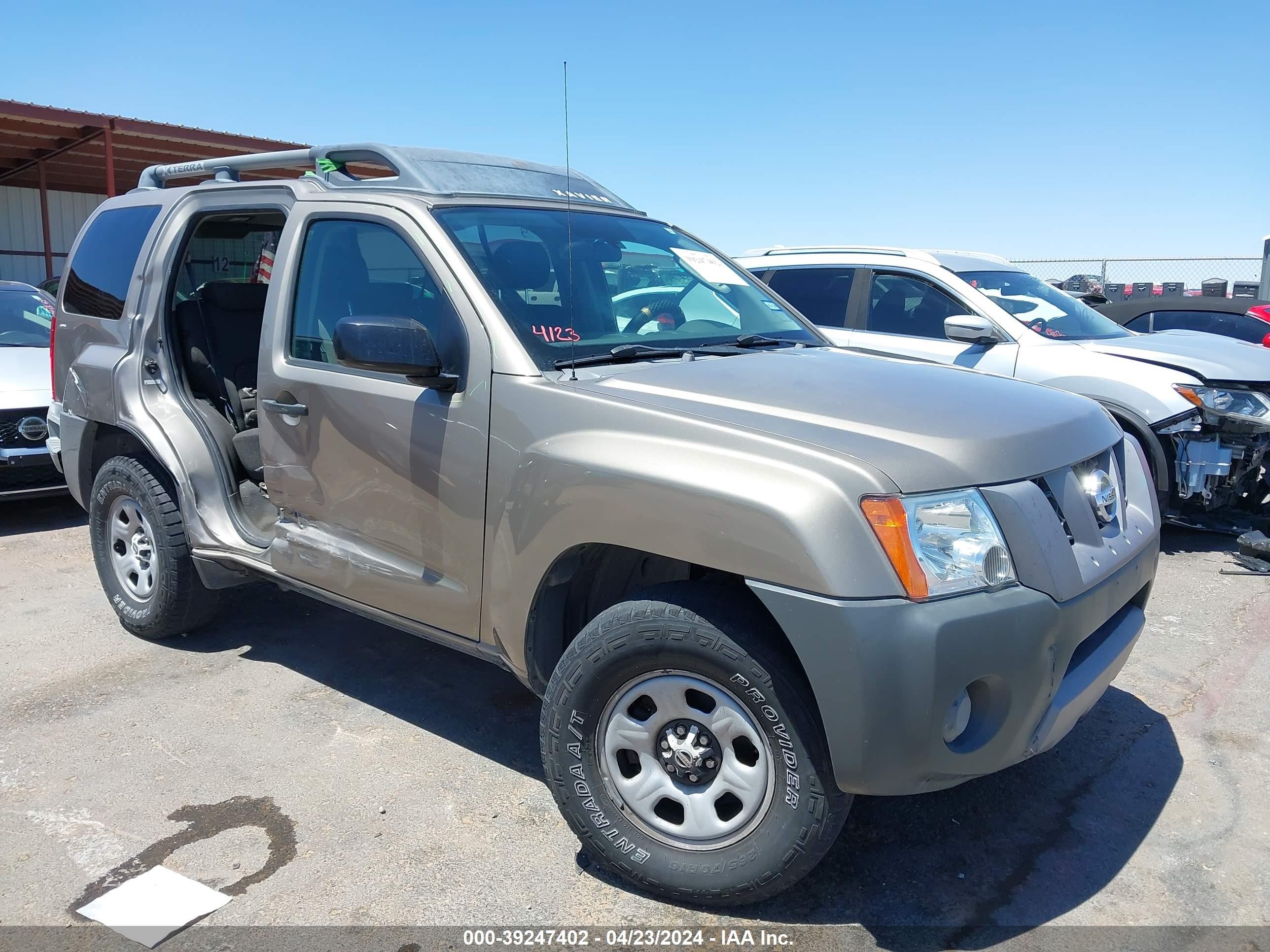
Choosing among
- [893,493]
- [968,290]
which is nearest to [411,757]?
[893,493]

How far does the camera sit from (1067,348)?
21.3ft

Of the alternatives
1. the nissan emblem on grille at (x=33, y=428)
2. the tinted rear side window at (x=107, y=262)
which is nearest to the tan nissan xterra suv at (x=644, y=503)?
the tinted rear side window at (x=107, y=262)

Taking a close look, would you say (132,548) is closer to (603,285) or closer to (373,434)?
(373,434)

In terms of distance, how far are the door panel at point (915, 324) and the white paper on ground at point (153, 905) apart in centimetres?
525

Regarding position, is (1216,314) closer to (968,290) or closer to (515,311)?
→ (968,290)

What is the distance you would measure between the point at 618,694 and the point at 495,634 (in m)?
0.54

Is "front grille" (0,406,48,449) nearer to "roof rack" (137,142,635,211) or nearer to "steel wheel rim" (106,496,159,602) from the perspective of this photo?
"steel wheel rim" (106,496,159,602)

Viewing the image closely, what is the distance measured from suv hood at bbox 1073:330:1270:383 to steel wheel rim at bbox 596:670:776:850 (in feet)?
16.5

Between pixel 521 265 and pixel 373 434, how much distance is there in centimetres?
77

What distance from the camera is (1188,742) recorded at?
12.1 feet

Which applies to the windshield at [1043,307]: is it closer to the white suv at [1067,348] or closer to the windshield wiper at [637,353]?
the white suv at [1067,348]

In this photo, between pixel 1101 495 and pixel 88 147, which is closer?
pixel 1101 495

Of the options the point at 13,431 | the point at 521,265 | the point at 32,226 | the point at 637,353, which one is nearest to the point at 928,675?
the point at 637,353

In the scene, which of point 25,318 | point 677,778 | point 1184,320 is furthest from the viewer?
point 1184,320
